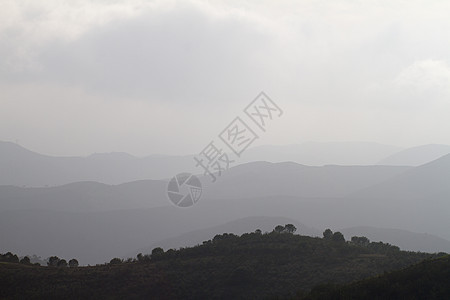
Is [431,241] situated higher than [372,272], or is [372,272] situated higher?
[372,272]

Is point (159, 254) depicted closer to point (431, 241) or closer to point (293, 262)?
point (293, 262)

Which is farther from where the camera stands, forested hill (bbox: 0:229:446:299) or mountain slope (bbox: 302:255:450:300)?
forested hill (bbox: 0:229:446:299)

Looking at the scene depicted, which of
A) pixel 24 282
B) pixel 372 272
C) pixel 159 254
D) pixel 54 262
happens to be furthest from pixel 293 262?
pixel 54 262

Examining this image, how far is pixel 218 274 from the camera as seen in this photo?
46.2 meters

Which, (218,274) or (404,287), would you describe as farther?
(218,274)

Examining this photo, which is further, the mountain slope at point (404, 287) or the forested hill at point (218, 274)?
the forested hill at point (218, 274)

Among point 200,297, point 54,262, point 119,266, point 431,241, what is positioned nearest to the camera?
point 200,297

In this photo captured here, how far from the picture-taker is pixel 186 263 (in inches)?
2040

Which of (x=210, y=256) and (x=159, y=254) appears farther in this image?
(x=159, y=254)

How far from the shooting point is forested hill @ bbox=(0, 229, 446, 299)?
41.3 meters

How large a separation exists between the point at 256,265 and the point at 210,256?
9.55 metres

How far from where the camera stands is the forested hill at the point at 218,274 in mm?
41344

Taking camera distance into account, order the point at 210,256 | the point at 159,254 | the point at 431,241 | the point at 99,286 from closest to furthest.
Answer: the point at 99,286 < the point at 210,256 < the point at 159,254 < the point at 431,241

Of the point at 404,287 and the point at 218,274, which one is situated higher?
the point at 218,274
